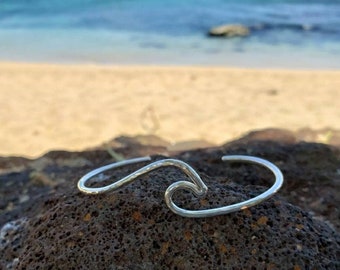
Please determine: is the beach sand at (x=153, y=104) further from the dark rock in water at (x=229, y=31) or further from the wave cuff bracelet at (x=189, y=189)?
the dark rock in water at (x=229, y=31)

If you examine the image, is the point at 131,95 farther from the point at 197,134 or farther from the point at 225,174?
the point at 225,174

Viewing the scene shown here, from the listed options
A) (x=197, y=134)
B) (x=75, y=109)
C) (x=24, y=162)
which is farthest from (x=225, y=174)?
(x=75, y=109)

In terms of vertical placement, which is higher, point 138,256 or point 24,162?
point 138,256

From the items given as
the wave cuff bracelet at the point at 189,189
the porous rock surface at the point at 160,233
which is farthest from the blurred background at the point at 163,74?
the wave cuff bracelet at the point at 189,189

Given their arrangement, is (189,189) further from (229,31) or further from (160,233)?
(229,31)

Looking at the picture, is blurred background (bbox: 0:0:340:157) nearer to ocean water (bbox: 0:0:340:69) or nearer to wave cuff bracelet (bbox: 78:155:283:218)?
ocean water (bbox: 0:0:340:69)

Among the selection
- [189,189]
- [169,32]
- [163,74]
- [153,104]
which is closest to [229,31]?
[169,32]

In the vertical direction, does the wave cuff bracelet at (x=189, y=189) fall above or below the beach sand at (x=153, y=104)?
above
